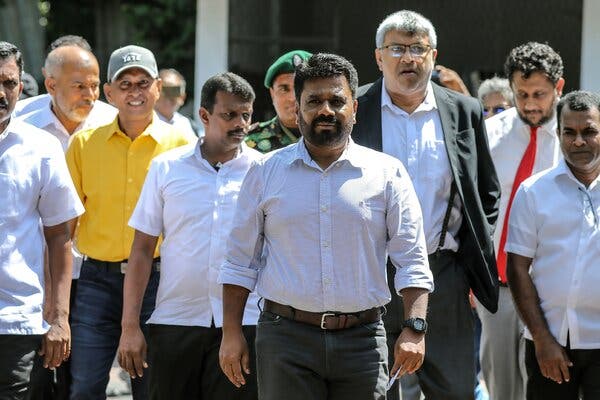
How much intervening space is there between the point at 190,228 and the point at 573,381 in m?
2.08

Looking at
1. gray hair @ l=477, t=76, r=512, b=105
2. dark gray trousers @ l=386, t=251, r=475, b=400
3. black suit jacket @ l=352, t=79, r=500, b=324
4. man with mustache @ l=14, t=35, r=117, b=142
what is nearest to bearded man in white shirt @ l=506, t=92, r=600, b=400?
black suit jacket @ l=352, t=79, r=500, b=324

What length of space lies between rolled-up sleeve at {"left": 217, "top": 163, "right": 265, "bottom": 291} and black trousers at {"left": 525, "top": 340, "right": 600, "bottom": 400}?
1823 millimetres

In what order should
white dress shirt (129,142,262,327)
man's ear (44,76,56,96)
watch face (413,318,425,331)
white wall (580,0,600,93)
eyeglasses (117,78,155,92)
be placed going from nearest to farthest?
watch face (413,318,425,331), white dress shirt (129,142,262,327), eyeglasses (117,78,155,92), man's ear (44,76,56,96), white wall (580,0,600,93)

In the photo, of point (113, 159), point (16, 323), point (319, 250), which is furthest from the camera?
point (113, 159)

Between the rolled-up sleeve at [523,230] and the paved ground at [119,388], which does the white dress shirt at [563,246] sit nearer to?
the rolled-up sleeve at [523,230]

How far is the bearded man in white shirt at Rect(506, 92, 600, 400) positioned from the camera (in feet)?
21.5

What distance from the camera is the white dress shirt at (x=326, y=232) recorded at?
5496 millimetres

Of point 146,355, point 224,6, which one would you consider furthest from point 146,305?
point 224,6

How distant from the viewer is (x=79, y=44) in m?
8.76

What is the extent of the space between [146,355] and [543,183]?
7.29ft

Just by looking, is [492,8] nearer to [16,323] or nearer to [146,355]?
[146,355]

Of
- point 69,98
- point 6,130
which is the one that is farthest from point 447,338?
point 69,98

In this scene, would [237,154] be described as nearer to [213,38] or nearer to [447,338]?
[447,338]

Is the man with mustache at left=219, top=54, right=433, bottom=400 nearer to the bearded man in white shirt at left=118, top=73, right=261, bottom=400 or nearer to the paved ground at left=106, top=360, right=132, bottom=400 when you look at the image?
the bearded man in white shirt at left=118, top=73, right=261, bottom=400
